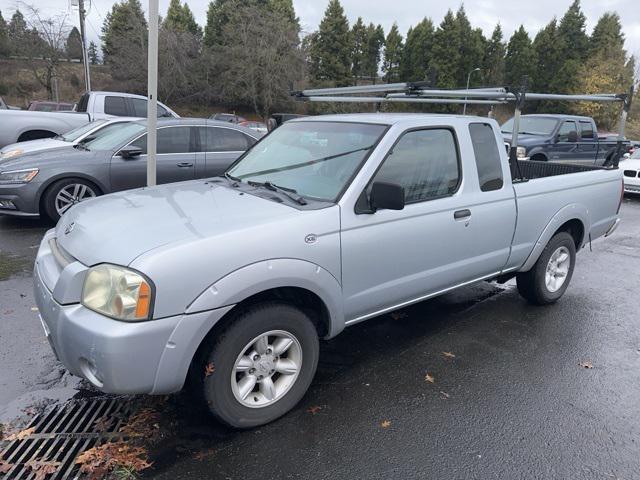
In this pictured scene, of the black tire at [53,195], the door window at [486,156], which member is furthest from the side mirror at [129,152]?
the door window at [486,156]

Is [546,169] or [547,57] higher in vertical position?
[547,57]

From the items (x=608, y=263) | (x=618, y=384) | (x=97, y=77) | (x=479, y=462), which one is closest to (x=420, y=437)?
(x=479, y=462)

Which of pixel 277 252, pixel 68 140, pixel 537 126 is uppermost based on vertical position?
pixel 537 126

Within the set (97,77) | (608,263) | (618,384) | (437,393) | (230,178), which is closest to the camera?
(437,393)

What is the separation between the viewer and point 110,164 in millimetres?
6996

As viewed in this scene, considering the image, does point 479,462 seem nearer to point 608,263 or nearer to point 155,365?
point 155,365

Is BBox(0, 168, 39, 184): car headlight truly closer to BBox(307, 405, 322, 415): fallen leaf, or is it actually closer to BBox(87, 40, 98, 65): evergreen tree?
BBox(307, 405, 322, 415): fallen leaf

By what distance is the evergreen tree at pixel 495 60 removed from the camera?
185ft

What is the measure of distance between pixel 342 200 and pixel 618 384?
8.16ft

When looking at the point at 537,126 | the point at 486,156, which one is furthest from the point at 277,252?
the point at 537,126

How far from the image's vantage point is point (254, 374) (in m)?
2.78

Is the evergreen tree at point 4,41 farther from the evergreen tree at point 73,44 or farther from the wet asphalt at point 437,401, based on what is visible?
the wet asphalt at point 437,401

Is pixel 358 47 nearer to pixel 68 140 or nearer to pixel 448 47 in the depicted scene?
→ pixel 448 47

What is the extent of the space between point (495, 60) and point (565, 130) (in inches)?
1928
